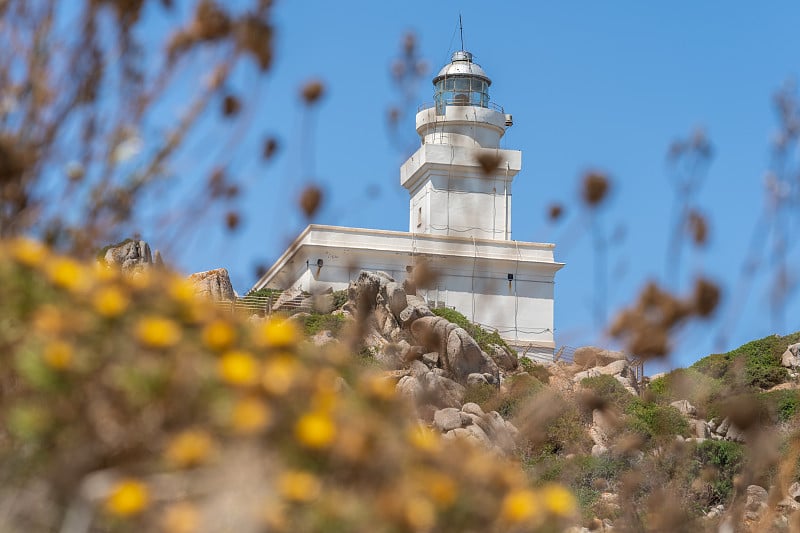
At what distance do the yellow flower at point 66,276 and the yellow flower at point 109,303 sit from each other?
0.07 m

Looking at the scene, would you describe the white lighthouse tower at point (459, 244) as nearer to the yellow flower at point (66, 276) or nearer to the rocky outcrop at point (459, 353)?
the rocky outcrop at point (459, 353)

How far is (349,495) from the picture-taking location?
1.80 metres

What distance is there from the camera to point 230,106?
342cm

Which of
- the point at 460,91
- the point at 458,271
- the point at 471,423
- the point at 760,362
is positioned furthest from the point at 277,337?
the point at 460,91

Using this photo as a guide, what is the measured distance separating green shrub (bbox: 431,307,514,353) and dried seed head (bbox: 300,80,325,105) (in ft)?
88.4

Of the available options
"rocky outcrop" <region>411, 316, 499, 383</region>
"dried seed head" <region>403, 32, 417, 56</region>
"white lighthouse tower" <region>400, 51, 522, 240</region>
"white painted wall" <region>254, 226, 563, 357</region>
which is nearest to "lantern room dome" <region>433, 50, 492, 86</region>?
"white lighthouse tower" <region>400, 51, 522, 240</region>

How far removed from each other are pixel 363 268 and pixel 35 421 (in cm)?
3312

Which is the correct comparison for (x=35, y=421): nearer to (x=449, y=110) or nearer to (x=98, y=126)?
(x=98, y=126)

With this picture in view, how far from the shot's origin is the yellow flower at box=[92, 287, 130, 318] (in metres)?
1.90

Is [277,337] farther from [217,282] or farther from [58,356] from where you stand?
[217,282]

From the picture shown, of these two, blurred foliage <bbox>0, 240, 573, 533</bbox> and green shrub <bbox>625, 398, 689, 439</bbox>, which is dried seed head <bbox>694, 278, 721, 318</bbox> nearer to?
blurred foliage <bbox>0, 240, 573, 533</bbox>

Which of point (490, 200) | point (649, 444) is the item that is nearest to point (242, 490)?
point (649, 444)

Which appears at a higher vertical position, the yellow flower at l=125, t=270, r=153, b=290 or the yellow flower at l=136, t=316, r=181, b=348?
the yellow flower at l=125, t=270, r=153, b=290

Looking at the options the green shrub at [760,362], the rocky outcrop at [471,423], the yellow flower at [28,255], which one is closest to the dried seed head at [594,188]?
the yellow flower at [28,255]
